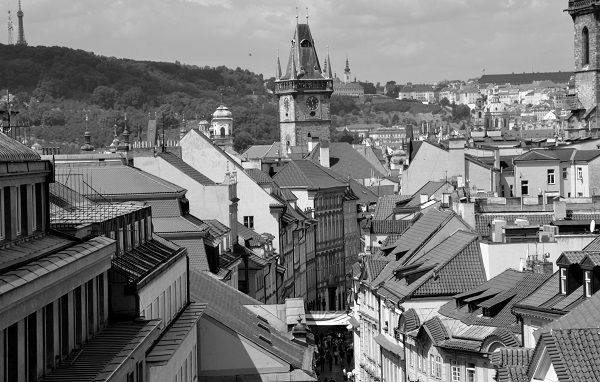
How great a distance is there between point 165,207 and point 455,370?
9.62 meters

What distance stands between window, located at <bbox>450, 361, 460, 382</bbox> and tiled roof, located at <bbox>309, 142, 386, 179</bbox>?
130m

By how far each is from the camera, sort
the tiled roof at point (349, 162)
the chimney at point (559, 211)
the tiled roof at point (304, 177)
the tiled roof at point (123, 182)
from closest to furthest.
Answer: the tiled roof at point (123, 182) < the chimney at point (559, 211) < the tiled roof at point (304, 177) < the tiled roof at point (349, 162)

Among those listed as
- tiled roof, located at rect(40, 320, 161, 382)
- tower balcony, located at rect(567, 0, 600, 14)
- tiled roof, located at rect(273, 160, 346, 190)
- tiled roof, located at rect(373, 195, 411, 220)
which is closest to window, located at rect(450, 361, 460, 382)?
tiled roof, located at rect(40, 320, 161, 382)

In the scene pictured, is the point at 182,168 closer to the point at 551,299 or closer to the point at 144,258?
the point at 551,299

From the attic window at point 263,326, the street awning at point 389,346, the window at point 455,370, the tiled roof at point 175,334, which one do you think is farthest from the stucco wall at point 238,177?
the tiled roof at point 175,334

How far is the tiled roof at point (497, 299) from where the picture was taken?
145ft

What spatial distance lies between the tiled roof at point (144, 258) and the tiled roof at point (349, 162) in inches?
5648

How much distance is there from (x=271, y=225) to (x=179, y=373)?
53.4 meters

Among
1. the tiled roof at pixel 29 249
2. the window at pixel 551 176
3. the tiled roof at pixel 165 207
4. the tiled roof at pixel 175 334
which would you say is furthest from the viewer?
the window at pixel 551 176

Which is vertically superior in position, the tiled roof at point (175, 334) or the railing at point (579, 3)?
the railing at point (579, 3)

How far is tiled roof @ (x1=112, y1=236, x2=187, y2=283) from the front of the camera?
88.2ft

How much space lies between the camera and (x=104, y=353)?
22438 millimetres

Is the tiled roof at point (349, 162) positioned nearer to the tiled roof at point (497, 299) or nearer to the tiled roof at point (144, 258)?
the tiled roof at point (497, 299)

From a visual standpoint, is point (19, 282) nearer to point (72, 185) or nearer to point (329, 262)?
point (72, 185)
